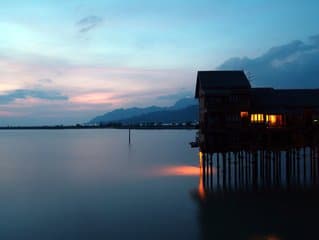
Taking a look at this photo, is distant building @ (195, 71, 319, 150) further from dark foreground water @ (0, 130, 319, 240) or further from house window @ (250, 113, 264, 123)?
dark foreground water @ (0, 130, 319, 240)

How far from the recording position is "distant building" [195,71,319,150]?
33.0m

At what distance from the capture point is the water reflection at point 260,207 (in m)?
21.6

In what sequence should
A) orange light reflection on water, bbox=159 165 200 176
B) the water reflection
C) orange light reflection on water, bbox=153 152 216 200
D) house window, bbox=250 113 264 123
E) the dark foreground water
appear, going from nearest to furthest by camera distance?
the water reflection
the dark foreground water
house window, bbox=250 113 264 123
orange light reflection on water, bbox=153 152 216 200
orange light reflection on water, bbox=159 165 200 176

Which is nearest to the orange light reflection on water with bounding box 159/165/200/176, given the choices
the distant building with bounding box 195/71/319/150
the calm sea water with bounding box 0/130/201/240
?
the calm sea water with bounding box 0/130/201/240

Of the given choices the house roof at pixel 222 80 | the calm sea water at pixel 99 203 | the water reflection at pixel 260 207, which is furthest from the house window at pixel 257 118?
the calm sea water at pixel 99 203

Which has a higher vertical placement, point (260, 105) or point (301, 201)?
point (260, 105)

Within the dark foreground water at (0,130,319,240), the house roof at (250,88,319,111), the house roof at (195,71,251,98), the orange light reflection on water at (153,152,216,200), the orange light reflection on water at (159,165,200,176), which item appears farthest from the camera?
the orange light reflection on water at (159,165,200,176)

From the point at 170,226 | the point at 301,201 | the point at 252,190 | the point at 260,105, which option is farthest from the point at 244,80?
the point at 170,226

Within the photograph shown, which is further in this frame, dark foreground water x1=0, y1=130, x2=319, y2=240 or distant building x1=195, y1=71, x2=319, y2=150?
distant building x1=195, y1=71, x2=319, y2=150

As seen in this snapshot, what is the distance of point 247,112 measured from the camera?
34.9 meters

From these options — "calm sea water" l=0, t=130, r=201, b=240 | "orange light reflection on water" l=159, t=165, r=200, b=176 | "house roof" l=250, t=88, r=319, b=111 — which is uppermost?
"house roof" l=250, t=88, r=319, b=111

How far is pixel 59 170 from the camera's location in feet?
169

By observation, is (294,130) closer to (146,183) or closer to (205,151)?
(205,151)

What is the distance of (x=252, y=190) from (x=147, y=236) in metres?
11.9
